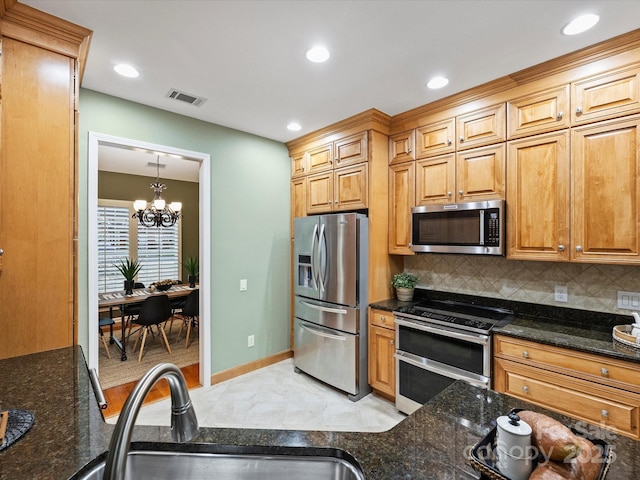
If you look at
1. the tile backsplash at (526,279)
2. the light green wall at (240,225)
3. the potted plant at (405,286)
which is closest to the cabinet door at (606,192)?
the tile backsplash at (526,279)

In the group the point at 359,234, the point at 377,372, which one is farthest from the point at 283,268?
the point at 377,372

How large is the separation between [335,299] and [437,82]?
1.97 meters

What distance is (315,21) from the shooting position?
170cm

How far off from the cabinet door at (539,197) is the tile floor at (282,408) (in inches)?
66.3

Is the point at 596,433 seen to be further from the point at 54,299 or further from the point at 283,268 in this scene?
the point at 283,268

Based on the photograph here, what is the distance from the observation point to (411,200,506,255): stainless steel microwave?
233 cm

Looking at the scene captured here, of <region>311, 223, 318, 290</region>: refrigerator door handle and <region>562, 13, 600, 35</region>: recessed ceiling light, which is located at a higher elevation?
<region>562, 13, 600, 35</region>: recessed ceiling light

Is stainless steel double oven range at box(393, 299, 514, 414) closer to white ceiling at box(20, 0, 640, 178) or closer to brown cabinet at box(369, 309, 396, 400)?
brown cabinet at box(369, 309, 396, 400)

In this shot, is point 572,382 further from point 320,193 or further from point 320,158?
point 320,158

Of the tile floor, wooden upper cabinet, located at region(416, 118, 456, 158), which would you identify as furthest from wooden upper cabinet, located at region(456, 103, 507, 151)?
the tile floor

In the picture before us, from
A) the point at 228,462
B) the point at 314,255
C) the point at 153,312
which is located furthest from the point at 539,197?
the point at 153,312

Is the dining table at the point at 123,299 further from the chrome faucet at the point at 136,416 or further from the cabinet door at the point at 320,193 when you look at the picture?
the chrome faucet at the point at 136,416

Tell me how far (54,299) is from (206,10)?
1.69 m

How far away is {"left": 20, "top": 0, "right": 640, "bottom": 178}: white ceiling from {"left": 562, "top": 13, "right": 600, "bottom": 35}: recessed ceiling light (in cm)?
4
